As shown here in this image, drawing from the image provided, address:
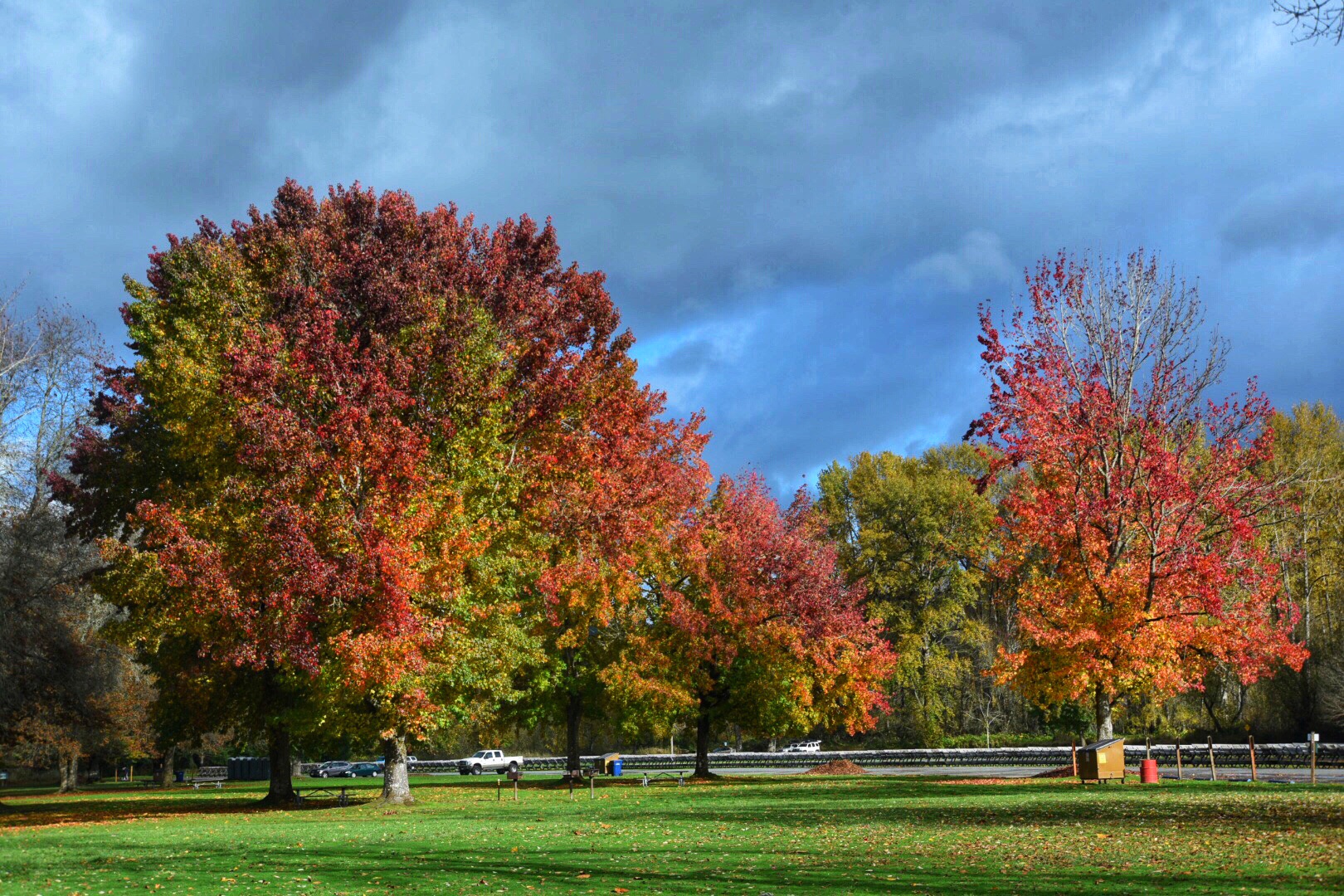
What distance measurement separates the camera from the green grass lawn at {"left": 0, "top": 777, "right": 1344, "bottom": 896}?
1192 cm

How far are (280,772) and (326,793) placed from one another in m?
7.81

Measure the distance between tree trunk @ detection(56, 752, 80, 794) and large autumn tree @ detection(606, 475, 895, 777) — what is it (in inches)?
1186

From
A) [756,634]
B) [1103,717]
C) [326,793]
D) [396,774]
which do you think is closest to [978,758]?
[756,634]

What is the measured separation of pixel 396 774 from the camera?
108ft

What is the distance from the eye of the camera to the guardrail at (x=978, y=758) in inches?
1666

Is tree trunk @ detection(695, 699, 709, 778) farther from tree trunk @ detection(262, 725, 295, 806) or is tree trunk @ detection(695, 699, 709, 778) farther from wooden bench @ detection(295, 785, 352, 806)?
tree trunk @ detection(262, 725, 295, 806)

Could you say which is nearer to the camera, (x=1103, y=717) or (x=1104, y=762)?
(x=1104, y=762)

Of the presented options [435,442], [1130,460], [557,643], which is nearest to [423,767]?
[557,643]

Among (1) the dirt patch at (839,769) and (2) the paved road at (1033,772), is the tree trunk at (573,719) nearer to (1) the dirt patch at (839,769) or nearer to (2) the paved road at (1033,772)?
(1) the dirt patch at (839,769)

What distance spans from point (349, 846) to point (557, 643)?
23071 mm

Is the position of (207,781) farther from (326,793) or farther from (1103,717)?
(1103,717)

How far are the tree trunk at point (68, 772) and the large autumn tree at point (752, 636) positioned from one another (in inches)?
1186

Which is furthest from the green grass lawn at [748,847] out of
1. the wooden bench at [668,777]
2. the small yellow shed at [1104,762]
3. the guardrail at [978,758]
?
the guardrail at [978,758]

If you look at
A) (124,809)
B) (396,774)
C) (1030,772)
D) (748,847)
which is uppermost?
(748,847)
